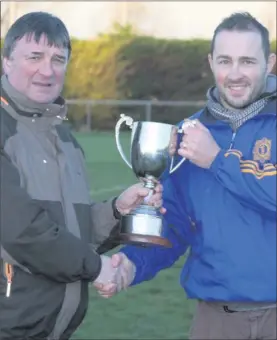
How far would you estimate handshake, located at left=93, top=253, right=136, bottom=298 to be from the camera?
117 inches

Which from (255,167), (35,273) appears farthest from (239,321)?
(35,273)

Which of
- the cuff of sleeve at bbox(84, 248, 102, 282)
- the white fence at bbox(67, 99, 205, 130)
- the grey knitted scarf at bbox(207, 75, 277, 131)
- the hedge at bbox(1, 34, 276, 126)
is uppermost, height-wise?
the grey knitted scarf at bbox(207, 75, 277, 131)

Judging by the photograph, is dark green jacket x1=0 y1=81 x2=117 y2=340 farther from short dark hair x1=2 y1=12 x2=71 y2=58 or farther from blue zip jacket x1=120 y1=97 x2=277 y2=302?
blue zip jacket x1=120 y1=97 x2=277 y2=302

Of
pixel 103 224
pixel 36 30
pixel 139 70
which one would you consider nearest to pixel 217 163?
pixel 103 224

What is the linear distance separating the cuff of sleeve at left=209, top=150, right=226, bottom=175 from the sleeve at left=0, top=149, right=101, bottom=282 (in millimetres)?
531

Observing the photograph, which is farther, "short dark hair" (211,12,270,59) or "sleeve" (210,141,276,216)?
"short dark hair" (211,12,270,59)

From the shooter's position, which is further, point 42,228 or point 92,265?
point 92,265

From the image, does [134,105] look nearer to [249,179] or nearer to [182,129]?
[182,129]

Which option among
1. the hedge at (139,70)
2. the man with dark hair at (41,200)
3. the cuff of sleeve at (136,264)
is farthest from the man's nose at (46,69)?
the hedge at (139,70)

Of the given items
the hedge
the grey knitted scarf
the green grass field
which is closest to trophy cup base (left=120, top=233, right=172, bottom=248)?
the grey knitted scarf

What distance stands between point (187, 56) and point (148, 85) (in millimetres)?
1537

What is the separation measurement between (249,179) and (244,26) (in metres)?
0.57

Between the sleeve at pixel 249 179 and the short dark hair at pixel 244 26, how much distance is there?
432 millimetres

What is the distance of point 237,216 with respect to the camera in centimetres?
274
